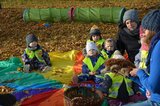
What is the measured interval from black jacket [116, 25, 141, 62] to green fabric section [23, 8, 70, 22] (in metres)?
5.74

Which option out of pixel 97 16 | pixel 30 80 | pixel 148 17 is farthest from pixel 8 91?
pixel 97 16

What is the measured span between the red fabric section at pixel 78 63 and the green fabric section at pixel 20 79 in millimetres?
766

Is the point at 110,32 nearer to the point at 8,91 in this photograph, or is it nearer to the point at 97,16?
the point at 97,16

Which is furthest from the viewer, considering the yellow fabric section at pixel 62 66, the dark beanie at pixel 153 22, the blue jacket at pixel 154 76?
the yellow fabric section at pixel 62 66

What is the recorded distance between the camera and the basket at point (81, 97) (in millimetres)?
4844

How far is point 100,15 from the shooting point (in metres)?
12.6

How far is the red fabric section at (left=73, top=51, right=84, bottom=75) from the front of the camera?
7.30m

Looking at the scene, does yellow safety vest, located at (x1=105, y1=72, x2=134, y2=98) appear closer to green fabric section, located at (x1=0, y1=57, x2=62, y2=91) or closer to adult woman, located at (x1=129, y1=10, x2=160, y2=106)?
green fabric section, located at (x1=0, y1=57, x2=62, y2=91)

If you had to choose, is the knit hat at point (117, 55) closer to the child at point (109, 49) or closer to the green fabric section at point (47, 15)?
the child at point (109, 49)

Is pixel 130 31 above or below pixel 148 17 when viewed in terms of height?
below

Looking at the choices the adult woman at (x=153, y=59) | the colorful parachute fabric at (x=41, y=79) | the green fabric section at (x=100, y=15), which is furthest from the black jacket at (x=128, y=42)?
the green fabric section at (x=100, y=15)

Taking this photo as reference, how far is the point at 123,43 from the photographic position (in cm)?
754

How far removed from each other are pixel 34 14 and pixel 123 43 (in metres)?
6.42

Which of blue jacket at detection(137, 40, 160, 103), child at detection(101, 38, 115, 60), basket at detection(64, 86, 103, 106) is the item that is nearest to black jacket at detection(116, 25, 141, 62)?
child at detection(101, 38, 115, 60)
